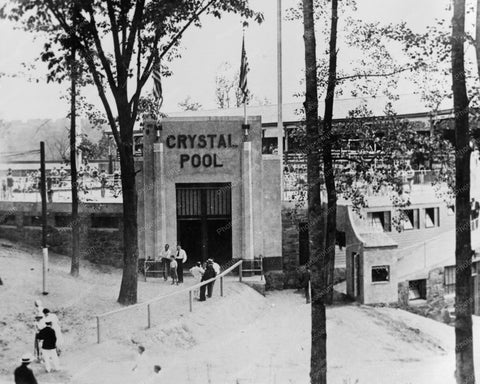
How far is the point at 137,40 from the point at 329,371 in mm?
10044

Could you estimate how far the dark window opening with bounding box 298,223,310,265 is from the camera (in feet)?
72.4

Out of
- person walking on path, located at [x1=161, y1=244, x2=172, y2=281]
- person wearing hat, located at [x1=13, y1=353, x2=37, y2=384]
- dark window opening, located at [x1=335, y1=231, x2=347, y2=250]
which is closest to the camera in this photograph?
person wearing hat, located at [x1=13, y1=353, x2=37, y2=384]

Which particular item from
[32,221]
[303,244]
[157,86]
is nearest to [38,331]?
[157,86]

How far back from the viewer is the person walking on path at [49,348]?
11.7 metres

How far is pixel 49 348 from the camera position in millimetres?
11773

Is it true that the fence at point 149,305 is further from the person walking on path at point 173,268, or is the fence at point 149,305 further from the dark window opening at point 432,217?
the dark window opening at point 432,217

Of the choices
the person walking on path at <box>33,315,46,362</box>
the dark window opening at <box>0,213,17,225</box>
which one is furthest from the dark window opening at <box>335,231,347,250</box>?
the dark window opening at <box>0,213,17,225</box>

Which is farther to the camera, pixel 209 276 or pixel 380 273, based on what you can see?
pixel 380 273

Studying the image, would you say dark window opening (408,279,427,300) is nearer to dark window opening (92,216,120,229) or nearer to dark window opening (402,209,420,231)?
dark window opening (402,209,420,231)

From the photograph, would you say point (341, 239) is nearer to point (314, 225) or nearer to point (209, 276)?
point (209, 276)

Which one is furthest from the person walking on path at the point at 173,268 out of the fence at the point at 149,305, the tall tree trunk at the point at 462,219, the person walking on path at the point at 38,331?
the tall tree trunk at the point at 462,219

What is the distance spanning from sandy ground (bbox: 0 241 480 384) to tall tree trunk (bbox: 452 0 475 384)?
1.75 meters

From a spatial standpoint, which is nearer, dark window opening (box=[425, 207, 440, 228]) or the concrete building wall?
the concrete building wall

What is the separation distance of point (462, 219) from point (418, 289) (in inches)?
408
